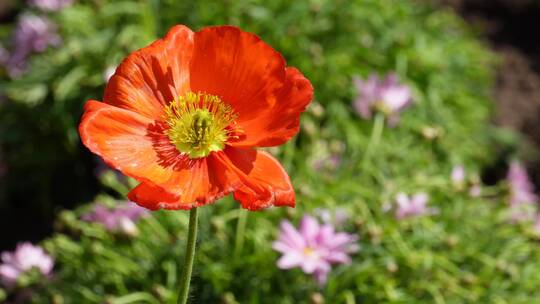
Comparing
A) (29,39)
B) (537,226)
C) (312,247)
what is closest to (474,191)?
(537,226)

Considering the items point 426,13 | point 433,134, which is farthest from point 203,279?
point 426,13

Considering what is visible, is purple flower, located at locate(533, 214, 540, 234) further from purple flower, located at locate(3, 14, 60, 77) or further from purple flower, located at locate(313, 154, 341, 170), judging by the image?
purple flower, located at locate(3, 14, 60, 77)

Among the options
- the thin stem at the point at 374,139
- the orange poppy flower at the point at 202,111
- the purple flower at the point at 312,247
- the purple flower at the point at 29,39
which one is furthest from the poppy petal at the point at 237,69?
the purple flower at the point at 29,39

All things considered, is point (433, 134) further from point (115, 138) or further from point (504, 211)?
point (115, 138)

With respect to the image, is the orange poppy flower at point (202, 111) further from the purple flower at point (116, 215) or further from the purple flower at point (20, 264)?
the purple flower at point (20, 264)

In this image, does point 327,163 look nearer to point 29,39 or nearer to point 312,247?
point 312,247
